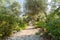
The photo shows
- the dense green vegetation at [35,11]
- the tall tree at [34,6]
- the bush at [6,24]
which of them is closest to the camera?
the dense green vegetation at [35,11]

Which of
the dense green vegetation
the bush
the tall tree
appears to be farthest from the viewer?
the tall tree

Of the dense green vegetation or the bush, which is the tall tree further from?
the bush

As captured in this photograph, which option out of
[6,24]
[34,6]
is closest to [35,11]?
[34,6]

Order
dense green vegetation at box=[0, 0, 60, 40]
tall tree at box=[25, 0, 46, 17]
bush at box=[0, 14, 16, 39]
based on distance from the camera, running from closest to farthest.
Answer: dense green vegetation at box=[0, 0, 60, 40] → bush at box=[0, 14, 16, 39] → tall tree at box=[25, 0, 46, 17]

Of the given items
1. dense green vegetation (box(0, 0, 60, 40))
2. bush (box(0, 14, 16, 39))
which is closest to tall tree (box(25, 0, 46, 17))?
dense green vegetation (box(0, 0, 60, 40))

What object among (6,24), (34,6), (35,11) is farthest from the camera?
(35,11)

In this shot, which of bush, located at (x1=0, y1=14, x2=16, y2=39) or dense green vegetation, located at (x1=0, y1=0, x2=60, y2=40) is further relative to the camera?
bush, located at (x1=0, y1=14, x2=16, y2=39)

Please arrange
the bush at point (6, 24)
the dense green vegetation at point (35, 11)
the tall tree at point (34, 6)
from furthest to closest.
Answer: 1. the tall tree at point (34, 6)
2. the bush at point (6, 24)
3. the dense green vegetation at point (35, 11)

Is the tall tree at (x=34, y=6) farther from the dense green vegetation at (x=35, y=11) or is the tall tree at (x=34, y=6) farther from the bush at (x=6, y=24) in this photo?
the bush at (x=6, y=24)

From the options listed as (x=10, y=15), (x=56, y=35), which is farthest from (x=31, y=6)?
(x=56, y=35)

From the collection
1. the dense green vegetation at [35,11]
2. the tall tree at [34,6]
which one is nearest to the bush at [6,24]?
the dense green vegetation at [35,11]

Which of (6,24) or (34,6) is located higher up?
(34,6)

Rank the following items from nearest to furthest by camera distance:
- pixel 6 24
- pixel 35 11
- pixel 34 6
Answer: pixel 6 24 → pixel 34 6 → pixel 35 11

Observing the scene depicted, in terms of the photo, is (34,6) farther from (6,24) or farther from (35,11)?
(6,24)
